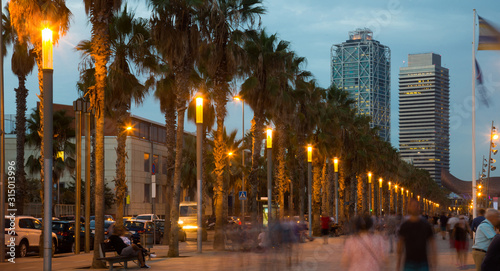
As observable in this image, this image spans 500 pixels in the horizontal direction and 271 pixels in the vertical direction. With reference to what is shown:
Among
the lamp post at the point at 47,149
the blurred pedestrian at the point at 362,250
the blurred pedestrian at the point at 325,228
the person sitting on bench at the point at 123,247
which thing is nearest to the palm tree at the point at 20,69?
the person sitting on bench at the point at 123,247

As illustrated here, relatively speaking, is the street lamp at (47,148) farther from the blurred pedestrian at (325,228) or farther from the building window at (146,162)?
the building window at (146,162)

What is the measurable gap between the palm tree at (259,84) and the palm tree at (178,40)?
8.70 meters

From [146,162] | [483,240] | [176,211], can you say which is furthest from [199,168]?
[146,162]

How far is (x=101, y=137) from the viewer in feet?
72.7

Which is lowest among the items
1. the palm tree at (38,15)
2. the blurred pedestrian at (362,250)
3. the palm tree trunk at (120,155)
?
the blurred pedestrian at (362,250)

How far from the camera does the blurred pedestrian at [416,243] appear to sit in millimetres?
10016

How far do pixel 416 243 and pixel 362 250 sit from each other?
2.98ft

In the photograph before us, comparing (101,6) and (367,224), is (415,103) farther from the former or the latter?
(367,224)

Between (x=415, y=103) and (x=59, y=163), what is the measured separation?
175ft


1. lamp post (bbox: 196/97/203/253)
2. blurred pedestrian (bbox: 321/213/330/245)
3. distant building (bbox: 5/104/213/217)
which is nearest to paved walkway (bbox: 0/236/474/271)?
lamp post (bbox: 196/97/203/253)

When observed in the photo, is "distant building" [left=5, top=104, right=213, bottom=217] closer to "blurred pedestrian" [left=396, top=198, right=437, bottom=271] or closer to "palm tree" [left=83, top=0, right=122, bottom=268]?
"palm tree" [left=83, top=0, right=122, bottom=268]

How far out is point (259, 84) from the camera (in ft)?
122

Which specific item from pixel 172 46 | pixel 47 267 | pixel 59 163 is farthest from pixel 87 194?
pixel 59 163

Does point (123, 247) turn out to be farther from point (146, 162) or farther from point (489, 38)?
point (146, 162)
